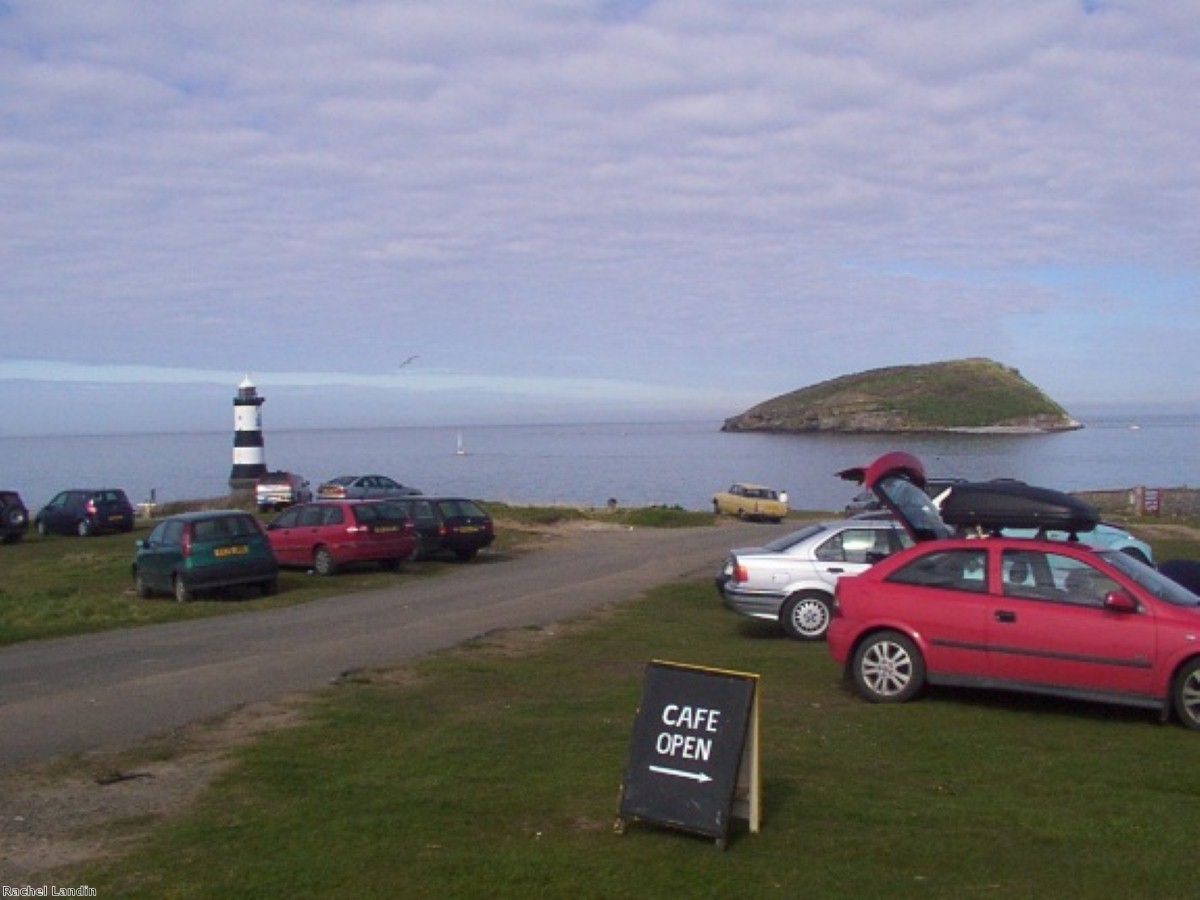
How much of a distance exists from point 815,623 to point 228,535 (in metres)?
10.7

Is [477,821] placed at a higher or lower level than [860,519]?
lower

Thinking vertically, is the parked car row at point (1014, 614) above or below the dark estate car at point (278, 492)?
below

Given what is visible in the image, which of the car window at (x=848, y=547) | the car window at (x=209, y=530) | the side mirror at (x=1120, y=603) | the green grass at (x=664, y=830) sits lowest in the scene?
the green grass at (x=664, y=830)

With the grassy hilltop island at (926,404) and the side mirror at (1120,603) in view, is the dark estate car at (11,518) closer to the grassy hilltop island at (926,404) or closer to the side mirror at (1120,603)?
the side mirror at (1120,603)

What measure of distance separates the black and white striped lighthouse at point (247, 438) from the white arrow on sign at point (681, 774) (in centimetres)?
4726

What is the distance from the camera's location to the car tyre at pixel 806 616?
49.9ft

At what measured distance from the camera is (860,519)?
16359 millimetres

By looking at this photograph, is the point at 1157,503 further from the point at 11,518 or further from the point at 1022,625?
the point at 1022,625

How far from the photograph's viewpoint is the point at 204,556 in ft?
69.6

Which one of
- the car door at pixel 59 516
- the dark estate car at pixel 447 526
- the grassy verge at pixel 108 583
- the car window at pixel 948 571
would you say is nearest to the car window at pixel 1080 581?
the car window at pixel 948 571

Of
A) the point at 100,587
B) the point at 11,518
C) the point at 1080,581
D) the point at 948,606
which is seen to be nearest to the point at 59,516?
the point at 11,518

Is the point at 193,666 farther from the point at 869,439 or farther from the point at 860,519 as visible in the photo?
the point at 869,439

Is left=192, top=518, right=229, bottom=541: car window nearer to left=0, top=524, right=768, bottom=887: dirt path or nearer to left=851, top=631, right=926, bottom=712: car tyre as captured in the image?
left=0, top=524, right=768, bottom=887: dirt path

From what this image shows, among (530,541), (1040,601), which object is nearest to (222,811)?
(1040,601)
